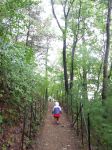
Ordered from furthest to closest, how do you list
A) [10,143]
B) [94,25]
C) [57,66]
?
[57,66] < [94,25] < [10,143]

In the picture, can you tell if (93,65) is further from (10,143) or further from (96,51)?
(10,143)

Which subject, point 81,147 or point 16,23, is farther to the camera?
point 81,147

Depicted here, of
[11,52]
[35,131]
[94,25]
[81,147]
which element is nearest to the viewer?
[11,52]

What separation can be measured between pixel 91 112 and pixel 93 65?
21.8 m

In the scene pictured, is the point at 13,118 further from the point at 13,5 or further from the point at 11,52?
the point at 13,5

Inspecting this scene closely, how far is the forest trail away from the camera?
1270 centimetres

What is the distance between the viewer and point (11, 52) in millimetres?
11289

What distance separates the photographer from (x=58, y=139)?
47.1 feet

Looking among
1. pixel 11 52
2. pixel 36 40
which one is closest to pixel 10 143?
pixel 11 52

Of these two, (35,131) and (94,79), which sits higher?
(94,79)

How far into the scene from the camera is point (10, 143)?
9758 millimetres

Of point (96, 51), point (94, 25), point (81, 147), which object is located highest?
point (94, 25)

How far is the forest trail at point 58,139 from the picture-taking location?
12.7 m

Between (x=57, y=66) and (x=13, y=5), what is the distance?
3780 centimetres
